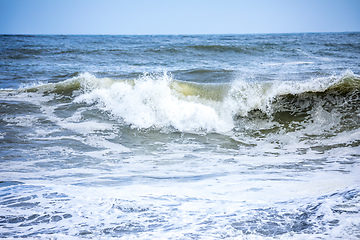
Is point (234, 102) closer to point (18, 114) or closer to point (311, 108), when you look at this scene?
point (311, 108)

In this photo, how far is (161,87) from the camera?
25.5 feet

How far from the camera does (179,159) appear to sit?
481cm

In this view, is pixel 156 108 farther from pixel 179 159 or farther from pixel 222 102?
pixel 179 159

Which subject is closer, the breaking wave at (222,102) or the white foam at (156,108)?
the white foam at (156,108)

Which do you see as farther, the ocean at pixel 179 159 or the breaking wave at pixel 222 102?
the breaking wave at pixel 222 102

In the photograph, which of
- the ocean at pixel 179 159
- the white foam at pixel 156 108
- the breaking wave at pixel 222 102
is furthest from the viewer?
the breaking wave at pixel 222 102

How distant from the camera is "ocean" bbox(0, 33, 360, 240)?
2580 millimetres

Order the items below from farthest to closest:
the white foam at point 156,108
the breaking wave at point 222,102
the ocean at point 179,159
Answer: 1. the breaking wave at point 222,102
2. the white foam at point 156,108
3. the ocean at point 179,159

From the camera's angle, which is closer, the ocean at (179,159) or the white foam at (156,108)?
the ocean at (179,159)

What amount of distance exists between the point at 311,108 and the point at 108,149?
4687 millimetres

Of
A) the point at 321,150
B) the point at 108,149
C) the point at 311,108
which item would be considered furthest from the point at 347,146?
the point at 108,149

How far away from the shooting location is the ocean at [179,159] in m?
2.58

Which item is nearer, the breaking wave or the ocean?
the ocean

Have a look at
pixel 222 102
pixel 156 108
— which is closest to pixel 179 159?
pixel 156 108
